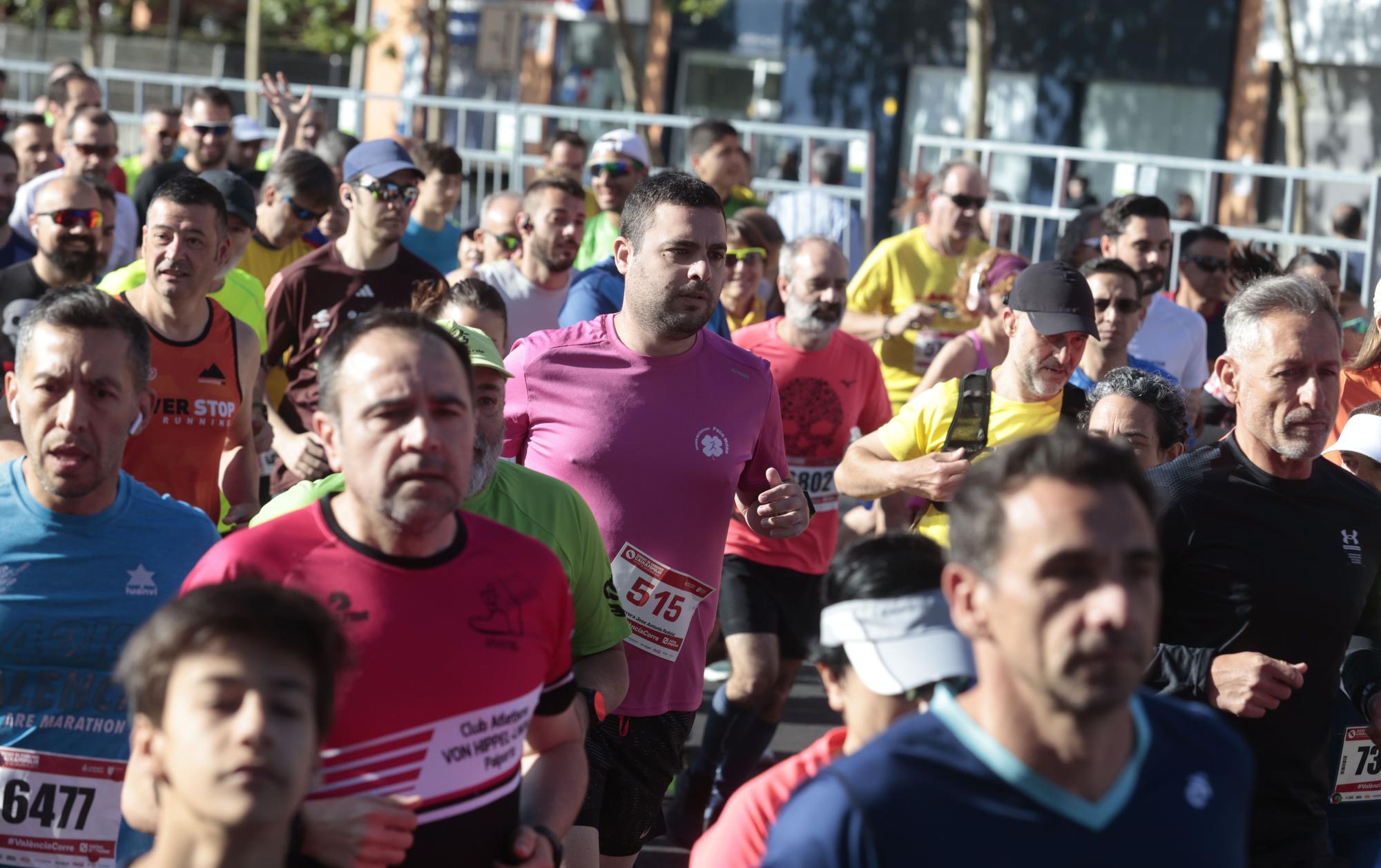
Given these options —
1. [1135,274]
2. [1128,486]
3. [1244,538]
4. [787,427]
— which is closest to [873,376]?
[787,427]

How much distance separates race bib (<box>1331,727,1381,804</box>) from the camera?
4.31 m

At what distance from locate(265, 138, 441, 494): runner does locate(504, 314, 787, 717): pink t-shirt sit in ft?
6.70

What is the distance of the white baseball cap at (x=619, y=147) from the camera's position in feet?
31.2

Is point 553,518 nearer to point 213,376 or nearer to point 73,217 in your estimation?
point 213,376

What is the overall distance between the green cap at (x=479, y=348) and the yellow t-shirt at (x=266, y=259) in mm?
4216

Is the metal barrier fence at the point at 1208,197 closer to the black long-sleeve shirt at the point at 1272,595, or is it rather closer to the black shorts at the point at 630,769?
the black long-sleeve shirt at the point at 1272,595

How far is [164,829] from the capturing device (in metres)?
2.43

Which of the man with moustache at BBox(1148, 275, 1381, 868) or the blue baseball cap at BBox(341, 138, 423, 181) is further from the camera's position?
the blue baseball cap at BBox(341, 138, 423, 181)

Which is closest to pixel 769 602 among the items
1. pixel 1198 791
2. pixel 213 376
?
pixel 213 376

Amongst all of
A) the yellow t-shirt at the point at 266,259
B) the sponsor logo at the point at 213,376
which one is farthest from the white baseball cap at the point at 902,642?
the yellow t-shirt at the point at 266,259

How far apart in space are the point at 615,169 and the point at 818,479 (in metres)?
3.06

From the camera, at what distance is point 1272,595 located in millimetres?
3732

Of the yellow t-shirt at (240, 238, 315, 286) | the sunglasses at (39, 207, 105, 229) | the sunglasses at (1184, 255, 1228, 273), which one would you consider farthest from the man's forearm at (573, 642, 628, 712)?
the sunglasses at (1184, 255, 1228, 273)

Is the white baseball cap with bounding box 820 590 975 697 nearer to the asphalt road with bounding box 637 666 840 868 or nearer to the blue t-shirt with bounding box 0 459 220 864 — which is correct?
the blue t-shirt with bounding box 0 459 220 864
